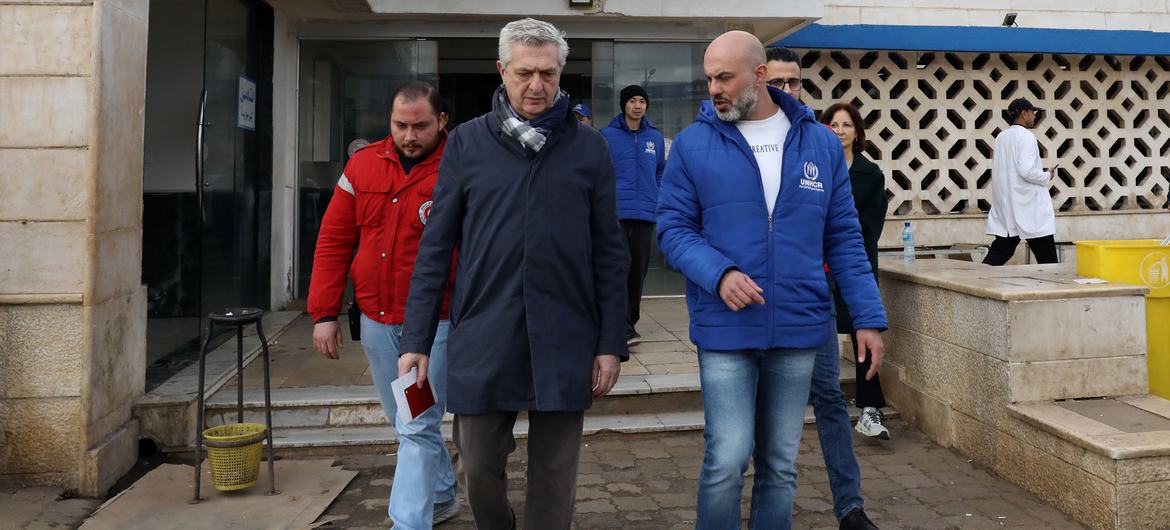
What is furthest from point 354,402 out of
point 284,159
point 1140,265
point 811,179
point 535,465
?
point 1140,265

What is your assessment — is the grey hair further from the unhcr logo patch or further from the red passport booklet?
the red passport booklet

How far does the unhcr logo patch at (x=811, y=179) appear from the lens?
2.81 meters

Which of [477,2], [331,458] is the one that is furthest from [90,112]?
[477,2]

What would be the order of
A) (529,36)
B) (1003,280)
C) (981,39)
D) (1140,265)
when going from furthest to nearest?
(981,39), (1003,280), (1140,265), (529,36)

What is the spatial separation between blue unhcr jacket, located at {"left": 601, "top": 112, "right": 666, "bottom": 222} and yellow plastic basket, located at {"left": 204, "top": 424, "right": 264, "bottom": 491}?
2.95 meters

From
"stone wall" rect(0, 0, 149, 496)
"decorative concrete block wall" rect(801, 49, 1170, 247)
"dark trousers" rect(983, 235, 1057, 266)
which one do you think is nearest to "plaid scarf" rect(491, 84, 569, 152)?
"stone wall" rect(0, 0, 149, 496)

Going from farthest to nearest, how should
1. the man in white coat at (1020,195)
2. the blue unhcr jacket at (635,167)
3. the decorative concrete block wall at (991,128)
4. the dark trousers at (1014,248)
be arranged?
the decorative concrete block wall at (991,128) < the dark trousers at (1014,248) < the man in white coat at (1020,195) < the blue unhcr jacket at (635,167)

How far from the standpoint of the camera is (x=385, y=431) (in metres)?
5.00

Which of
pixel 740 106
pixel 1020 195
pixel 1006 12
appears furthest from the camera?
pixel 1006 12

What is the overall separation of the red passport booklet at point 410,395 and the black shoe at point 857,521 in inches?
72.0

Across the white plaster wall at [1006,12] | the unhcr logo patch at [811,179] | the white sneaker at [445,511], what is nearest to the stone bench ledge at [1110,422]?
the unhcr logo patch at [811,179]

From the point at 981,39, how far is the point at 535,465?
813cm

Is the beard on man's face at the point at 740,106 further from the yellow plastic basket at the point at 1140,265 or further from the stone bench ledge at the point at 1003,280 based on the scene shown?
the yellow plastic basket at the point at 1140,265

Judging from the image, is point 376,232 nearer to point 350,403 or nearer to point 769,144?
point 769,144
